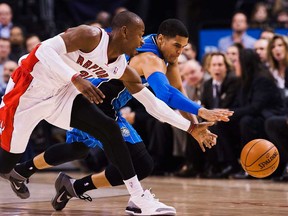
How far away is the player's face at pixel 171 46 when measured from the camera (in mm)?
6148

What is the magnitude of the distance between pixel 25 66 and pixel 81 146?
41.0 inches

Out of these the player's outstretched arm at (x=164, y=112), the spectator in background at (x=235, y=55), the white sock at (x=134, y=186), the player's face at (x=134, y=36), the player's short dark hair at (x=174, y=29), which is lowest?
the spectator in background at (x=235, y=55)

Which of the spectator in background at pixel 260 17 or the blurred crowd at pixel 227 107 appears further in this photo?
the spectator in background at pixel 260 17

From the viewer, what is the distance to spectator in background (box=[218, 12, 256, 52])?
11414 millimetres

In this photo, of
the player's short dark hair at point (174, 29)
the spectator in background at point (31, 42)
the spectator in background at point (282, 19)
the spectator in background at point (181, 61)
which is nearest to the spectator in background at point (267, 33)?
the spectator in background at point (282, 19)

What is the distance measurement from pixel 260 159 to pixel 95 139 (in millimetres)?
1516

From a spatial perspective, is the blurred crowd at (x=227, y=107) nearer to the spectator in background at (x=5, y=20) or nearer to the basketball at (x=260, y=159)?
the spectator in background at (x=5, y=20)

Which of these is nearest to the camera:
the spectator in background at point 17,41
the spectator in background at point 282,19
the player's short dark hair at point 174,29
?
the player's short dark hair at point 174,29

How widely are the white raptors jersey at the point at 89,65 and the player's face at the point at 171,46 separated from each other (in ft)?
2.45

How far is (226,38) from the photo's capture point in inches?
461

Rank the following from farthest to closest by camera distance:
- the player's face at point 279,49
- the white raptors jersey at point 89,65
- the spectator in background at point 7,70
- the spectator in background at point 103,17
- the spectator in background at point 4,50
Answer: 1. the spectator in background at point 103,17
2. the spectator in background at point 4,50
3. the spectator in background at point 7,70
4. the player's face at point 279,49
5. the white raptors jersey at point 89,65

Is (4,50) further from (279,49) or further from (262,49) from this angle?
(279,49)

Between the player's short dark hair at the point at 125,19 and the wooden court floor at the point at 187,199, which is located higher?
the player's short dark hair at the point at 125,19

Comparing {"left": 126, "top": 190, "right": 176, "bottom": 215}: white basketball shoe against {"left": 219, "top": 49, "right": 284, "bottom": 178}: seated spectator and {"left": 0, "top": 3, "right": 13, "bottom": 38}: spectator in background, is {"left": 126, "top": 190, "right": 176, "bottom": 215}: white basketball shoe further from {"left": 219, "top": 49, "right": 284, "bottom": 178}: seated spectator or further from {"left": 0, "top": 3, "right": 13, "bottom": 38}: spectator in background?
{"left": 0, "top": 3, "right": 13, "bottom": 38}: spectator in background
